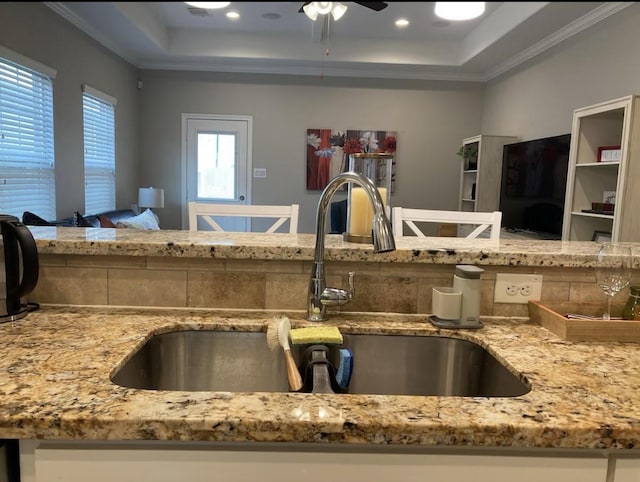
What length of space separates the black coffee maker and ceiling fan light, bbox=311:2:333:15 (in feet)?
2.76

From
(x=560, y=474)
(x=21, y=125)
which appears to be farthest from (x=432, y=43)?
(x=21, y=125)

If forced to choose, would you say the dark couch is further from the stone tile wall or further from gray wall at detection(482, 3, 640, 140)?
gray wall at detection(482, 3, 640, 140)

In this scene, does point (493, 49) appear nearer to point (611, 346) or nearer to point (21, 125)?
point (611, 346)

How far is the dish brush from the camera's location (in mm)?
878

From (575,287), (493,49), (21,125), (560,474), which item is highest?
(21,125)

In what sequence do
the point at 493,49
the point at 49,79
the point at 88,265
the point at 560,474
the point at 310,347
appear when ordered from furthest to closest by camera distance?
the point at 49,79
the point at 88,265
the point at 310,347
the point at 560,474
the point at 493,49

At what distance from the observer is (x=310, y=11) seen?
1.37ft

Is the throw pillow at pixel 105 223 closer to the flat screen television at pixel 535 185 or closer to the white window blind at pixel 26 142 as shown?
the white window blind at pixel 26 142

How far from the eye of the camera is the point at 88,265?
43.9 inches

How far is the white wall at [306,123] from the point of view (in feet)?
18.3

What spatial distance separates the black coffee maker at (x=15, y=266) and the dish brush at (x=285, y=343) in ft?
1.69

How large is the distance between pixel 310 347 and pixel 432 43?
0.67m

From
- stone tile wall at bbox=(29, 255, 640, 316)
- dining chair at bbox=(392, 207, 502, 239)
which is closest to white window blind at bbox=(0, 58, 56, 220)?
stone tile wall at bbox=(29, 255, 640, 316)

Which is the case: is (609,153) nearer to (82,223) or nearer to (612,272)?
(612,272)
